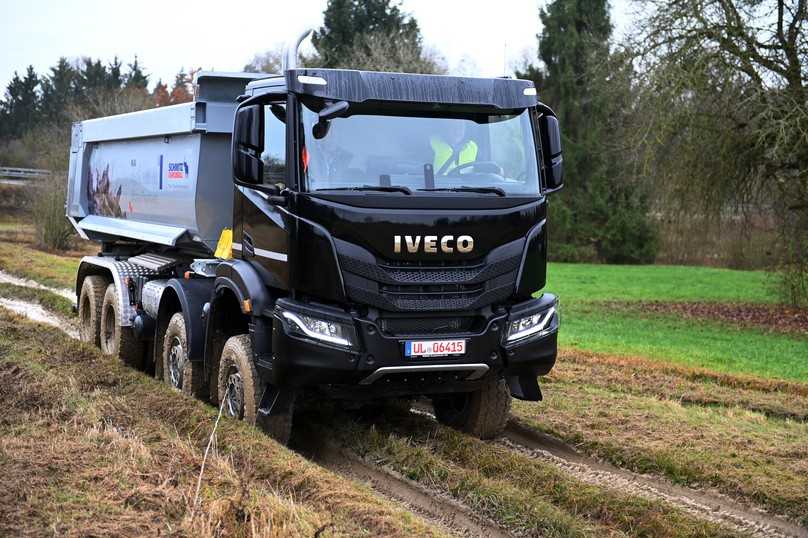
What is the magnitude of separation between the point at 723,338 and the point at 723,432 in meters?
11.6

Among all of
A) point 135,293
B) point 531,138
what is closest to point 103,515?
point 531,138

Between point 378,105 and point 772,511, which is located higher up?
point 378,105

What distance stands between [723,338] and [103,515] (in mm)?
16165

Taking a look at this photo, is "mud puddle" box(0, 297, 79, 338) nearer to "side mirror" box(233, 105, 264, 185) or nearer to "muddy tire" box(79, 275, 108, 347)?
"muddy tire" box(79, 275, 108, 347)

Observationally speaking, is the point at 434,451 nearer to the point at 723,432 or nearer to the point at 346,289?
the point at 346,289

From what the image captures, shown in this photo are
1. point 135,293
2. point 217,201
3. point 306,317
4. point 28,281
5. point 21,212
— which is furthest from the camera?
point 21,212

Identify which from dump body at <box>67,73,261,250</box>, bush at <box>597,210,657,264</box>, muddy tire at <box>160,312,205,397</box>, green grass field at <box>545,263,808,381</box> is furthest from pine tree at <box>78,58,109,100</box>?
muddy tire at <box>160,312,205,397</box>

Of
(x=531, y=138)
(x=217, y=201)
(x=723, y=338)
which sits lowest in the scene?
(x=723, y=338)

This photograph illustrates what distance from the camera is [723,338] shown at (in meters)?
19.5

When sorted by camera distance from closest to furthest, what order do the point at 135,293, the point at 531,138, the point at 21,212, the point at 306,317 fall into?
the point at 306,317, the point at 531,138, the point at 135,293, the point at 21,212

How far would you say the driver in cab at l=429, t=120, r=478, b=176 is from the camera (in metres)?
7.26

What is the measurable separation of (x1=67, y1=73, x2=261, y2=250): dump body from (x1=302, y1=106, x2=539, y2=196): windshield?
2.25 m

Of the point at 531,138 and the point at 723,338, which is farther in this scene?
the point at 723,338

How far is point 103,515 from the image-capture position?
525 cm
